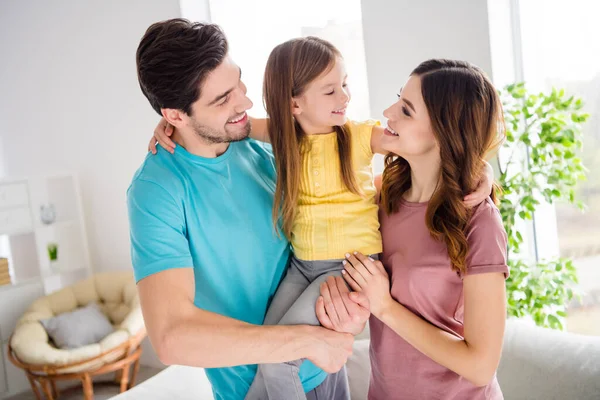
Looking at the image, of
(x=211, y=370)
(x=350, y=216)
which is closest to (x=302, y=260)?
(x=350, y=216)

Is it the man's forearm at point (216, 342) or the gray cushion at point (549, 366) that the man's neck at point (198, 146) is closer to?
the man's forearm at point (216, 342)

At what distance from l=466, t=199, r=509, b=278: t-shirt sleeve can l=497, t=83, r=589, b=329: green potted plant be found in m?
1.61

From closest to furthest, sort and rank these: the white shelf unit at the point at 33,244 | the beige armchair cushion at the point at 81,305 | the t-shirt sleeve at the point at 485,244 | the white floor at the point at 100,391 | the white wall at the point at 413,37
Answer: the t-shirt sleeve at the point at 485,244 < the white wall at the point at 413,37 < the beige armchair cushion at the point at 81,305 < the white floor at the point at 100,391 < the white shelf unit at the point at 33,244

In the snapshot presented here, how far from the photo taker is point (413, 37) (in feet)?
11.1

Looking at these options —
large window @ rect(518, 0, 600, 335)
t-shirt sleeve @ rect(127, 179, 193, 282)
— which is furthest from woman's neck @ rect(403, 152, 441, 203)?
large window @ rect(518, 0, 600, 335)

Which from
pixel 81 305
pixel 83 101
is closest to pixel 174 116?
pixel 81 305

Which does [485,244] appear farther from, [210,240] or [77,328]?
[77,328]

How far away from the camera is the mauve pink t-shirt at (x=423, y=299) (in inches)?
63.5

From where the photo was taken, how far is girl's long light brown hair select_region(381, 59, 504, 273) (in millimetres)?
1601

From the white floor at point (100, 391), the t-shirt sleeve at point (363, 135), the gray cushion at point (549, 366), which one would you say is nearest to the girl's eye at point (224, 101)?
the t-shirt sleeve at point (363, 135)

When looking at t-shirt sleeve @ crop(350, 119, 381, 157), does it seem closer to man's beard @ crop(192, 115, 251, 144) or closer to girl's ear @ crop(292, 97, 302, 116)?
girl's ear @ crop(292, 97, 302, 116)

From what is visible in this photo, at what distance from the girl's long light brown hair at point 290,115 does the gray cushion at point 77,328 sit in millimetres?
3140

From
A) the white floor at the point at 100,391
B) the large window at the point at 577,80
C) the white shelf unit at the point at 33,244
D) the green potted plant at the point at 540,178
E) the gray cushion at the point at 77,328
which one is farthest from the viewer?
the white shelf unit at the point at 33,244

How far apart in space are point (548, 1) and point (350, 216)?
2333mm
